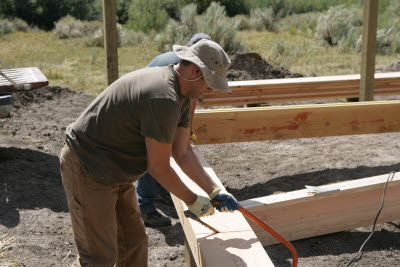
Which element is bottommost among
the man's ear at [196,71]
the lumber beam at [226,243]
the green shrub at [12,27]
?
the green shrub at [12,27]

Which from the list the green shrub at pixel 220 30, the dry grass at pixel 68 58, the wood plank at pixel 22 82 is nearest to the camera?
the wood plank at pixel 22 82

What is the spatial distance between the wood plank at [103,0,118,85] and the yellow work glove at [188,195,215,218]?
9.09 feet

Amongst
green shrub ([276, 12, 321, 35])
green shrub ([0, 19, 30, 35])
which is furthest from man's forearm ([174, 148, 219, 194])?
green shrub ([0, 19, 30, 35])

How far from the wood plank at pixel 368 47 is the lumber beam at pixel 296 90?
62 centimetres

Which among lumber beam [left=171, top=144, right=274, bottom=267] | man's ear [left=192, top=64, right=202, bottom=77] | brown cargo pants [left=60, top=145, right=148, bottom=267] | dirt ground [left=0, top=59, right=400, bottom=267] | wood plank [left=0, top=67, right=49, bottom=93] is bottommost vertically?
dirt ground [left=0, top=59, right=400, bottom=267]

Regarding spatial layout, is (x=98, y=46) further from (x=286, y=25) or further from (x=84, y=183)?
(x=84, y=183)

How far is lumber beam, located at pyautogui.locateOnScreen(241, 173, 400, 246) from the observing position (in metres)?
3.46

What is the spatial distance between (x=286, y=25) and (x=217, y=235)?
1862 centimetres

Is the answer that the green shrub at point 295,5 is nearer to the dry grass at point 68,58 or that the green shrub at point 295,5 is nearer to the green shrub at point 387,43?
the green shrub at point 387,43

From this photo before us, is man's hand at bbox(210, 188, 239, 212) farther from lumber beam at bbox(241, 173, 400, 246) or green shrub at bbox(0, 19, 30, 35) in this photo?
green shrub at bbox(0, 19, 30, 35)

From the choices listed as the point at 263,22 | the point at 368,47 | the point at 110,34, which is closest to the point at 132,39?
the point at 263,22

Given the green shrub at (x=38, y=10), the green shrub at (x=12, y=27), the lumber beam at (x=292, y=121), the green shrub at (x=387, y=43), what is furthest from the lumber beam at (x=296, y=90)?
the green shrub at (x=38, y=10)

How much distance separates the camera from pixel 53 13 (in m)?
24.1

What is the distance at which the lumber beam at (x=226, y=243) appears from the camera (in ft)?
8.45
